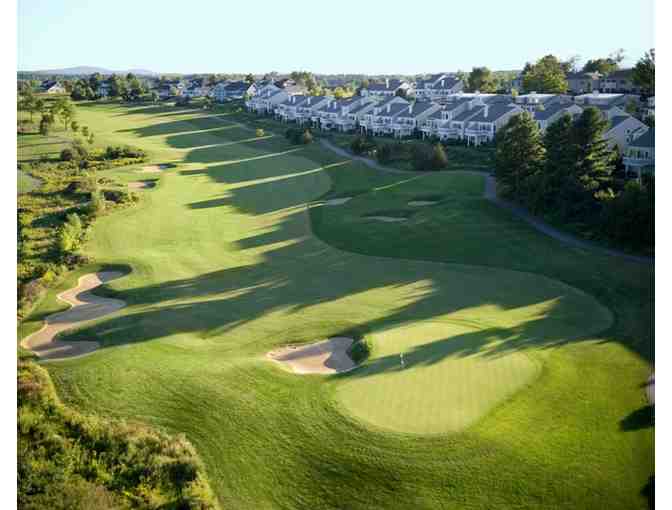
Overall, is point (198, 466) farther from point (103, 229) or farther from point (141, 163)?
point (141, 163)

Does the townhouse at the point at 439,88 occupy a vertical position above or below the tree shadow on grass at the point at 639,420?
above

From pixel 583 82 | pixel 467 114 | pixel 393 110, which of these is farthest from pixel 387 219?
pixel 583 82

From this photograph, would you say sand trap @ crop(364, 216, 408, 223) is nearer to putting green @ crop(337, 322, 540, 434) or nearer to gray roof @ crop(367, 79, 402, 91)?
putting green @ crop(337, 322, 540, 434)

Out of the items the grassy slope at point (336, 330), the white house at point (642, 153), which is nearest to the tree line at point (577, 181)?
the white house at point (642, 153)

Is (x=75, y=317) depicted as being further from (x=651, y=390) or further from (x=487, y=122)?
(x=487, y=122)

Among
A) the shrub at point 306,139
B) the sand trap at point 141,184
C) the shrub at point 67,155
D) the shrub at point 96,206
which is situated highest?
the shrub at point 306,139

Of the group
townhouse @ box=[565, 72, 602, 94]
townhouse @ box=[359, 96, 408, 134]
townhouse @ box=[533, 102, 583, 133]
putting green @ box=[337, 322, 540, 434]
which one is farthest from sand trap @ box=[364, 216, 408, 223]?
townhouse @ box=[565, 72, 602, 94]

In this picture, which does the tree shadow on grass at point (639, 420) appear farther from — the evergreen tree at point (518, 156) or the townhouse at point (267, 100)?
the townhouse at point (267, 100)
